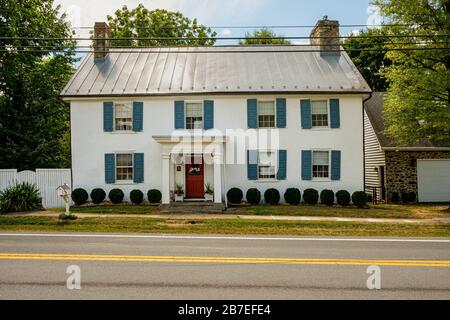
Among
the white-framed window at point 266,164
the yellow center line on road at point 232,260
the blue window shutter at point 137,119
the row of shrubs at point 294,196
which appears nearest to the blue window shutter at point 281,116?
the white-framed window at point 266,164

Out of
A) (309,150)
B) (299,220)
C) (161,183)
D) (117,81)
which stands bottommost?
(299,220)

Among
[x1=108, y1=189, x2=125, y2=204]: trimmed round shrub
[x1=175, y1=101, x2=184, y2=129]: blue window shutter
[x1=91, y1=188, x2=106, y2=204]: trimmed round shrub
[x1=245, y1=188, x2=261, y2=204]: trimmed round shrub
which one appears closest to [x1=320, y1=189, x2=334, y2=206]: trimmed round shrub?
[x1=245, y1=188, x2=261, y2=204]: trimmed round shrub

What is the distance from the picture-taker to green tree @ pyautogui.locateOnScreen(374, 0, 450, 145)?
1627cm

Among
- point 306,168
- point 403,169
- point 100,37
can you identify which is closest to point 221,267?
point 306,168

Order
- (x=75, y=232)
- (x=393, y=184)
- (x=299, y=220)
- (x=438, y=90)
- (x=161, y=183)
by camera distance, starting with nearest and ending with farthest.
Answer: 1. (x=75, y=232)
2. (x=299, y=220)
3. (x=438, y=90)
4. (x=161, y=183)
5. (x=393, y=184)

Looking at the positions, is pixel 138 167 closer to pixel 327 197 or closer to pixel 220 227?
pixel 220 227

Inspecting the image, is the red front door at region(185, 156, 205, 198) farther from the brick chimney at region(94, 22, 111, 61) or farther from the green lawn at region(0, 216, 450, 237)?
the brick chimney at region(94, 22, 111, 61)

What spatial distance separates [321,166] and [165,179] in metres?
8.31

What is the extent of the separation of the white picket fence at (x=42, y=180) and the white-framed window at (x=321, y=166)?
13317 mm

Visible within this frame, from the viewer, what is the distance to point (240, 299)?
5.20 metres

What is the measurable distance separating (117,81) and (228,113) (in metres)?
6.47

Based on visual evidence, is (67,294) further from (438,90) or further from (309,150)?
(438,90)

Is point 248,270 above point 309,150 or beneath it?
beneath
